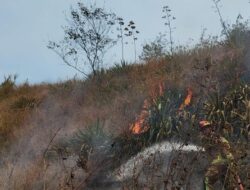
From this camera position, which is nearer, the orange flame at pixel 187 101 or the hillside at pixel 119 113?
the hillside at pixel 119 113

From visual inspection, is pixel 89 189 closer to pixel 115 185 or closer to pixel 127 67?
pixel 115 185

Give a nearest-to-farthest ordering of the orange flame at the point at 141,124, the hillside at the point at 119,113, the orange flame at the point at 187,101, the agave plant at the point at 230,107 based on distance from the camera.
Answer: the hillside at the point at 119,113 < the agave plant at the point at 230,107 < the orange flame at the point at 141,124 < the orange flame at the point at 187,101

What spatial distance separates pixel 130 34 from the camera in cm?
1712

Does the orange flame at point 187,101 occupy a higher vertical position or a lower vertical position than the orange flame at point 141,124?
higher

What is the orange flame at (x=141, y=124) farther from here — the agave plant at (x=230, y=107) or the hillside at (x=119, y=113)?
the agave plant at (x=230, y=107)

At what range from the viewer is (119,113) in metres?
11.9

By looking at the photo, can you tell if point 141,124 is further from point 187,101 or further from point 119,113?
point 119,113

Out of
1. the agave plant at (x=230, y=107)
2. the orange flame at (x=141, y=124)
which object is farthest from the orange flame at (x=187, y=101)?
the orange flame at (x=141, y=124)

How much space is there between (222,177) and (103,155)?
4448 mm

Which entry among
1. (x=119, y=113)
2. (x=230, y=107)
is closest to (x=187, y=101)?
(x=230, y=107)

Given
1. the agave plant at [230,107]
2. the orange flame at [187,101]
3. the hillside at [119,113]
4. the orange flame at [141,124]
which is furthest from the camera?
the orange flame at [187,101]

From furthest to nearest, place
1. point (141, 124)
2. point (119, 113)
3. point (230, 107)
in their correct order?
point (119, 113) → point (141, 124) → point (230, 107)

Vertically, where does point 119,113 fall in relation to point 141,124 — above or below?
above

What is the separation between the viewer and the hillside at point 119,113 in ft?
28.0
